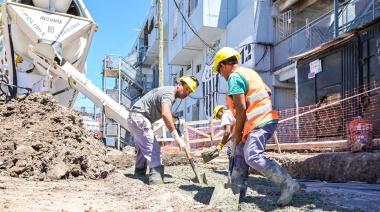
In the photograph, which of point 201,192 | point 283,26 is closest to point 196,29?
point 283,26

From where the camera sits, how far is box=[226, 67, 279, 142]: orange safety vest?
3.81 meters

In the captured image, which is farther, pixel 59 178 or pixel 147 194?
pixel 59 178

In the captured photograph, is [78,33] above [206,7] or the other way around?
the other way around

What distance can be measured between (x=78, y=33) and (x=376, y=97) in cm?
697

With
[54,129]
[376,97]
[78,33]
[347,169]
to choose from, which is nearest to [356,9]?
[376,97]

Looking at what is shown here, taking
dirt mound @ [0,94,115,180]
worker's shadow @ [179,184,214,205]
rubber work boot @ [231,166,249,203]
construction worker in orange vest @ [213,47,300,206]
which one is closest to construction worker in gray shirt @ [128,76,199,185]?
worker's shadow @ [179,184,214,205]

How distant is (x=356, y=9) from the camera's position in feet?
40.5

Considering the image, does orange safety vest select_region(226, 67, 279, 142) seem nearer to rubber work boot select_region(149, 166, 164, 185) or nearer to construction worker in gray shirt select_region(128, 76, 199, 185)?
construction worker in gray shirt select_region(128, 76, 199, 185)

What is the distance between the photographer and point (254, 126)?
3.79 m

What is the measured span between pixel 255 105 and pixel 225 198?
989mm

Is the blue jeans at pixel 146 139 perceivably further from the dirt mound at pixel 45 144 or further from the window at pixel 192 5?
the window at pixel 192 5

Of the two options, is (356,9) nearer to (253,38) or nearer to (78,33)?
(253,38)

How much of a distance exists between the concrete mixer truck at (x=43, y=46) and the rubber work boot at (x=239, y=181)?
4105mm

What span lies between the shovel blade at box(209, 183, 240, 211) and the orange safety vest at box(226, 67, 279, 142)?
586mm
